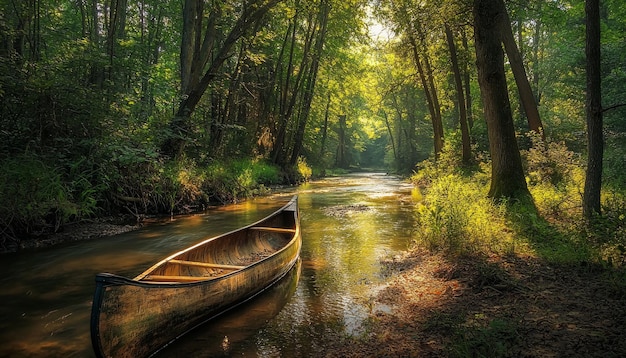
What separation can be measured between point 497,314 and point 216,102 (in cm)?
1823

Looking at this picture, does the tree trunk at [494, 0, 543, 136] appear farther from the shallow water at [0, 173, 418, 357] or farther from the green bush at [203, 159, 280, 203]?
the green bush at [203, 159, 280, 203]

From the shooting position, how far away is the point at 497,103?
8.23m

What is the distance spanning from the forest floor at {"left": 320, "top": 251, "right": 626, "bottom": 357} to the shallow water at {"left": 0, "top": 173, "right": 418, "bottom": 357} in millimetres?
476

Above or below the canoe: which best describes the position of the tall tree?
above

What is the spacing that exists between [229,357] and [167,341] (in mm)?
710

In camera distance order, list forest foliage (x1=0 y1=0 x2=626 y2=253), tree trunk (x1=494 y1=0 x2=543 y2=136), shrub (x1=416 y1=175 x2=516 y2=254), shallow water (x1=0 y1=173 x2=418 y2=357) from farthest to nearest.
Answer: tree trunk (x1=494 y1=0 x2=543 y2=136), forest foliage (x1=0 y1=0 x2=626 y2=253), shrub (x1=416 y1=175 x2=516 y2=254), shallow water (x1=0 y1=173 x2=418 y2=357)

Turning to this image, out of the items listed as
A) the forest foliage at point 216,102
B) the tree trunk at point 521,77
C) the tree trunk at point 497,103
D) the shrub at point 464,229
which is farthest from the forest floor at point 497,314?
the tree trunk at point 521,77

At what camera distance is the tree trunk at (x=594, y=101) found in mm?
5344

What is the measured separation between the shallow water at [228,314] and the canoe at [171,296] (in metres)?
0.22

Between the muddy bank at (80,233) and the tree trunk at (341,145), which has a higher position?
the tree trunk at (341,145)

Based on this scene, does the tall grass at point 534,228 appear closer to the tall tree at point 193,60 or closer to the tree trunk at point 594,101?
the tree trunk at point 594,101

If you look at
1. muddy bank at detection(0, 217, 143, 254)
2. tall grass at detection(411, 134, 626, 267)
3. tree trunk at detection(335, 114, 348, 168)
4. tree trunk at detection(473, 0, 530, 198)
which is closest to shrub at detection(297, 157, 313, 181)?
muddy bank at detection(0, 217, 143, 254)

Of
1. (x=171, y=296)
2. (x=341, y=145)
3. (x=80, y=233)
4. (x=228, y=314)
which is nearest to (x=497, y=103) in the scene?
(x=228, y=314)

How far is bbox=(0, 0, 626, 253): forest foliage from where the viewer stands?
8.33 metres
